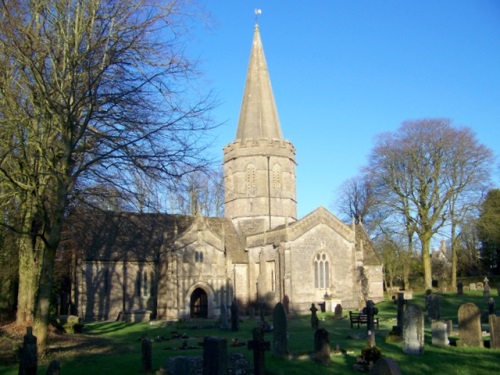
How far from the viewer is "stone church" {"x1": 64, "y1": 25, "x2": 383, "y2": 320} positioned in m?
34.9

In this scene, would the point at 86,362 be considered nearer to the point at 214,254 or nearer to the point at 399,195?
the point at 214,254

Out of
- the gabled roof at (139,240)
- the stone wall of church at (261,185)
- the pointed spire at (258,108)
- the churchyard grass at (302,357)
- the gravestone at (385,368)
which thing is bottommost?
the churchyard grass at (302,357)

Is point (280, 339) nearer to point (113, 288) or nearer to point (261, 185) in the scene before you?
point (113, 288)

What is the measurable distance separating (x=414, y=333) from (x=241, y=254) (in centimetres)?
2496

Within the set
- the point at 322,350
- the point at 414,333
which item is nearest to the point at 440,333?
the point at 414,333

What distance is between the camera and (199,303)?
3725 centimetres

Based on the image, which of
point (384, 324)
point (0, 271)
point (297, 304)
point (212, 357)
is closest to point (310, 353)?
point (212, 357)

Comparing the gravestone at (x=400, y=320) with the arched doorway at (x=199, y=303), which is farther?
the arched doorway at (x=199, y=303)

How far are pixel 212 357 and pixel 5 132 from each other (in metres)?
9.91

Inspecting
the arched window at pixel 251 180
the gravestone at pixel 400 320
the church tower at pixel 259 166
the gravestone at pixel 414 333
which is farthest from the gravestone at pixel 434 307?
the arched window at pixel 251 180

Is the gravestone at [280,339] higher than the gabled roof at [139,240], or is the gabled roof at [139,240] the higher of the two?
the gabled roof at [139,240]

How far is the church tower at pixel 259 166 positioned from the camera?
4153 centimetres

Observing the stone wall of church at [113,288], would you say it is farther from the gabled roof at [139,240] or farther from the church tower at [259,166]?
the church tower at [259,166]

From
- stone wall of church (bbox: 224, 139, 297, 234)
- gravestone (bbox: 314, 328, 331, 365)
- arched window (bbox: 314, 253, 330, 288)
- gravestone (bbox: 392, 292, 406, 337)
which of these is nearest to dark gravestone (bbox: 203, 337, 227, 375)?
gravestone (bbox: 314, 328, 331, 365)
